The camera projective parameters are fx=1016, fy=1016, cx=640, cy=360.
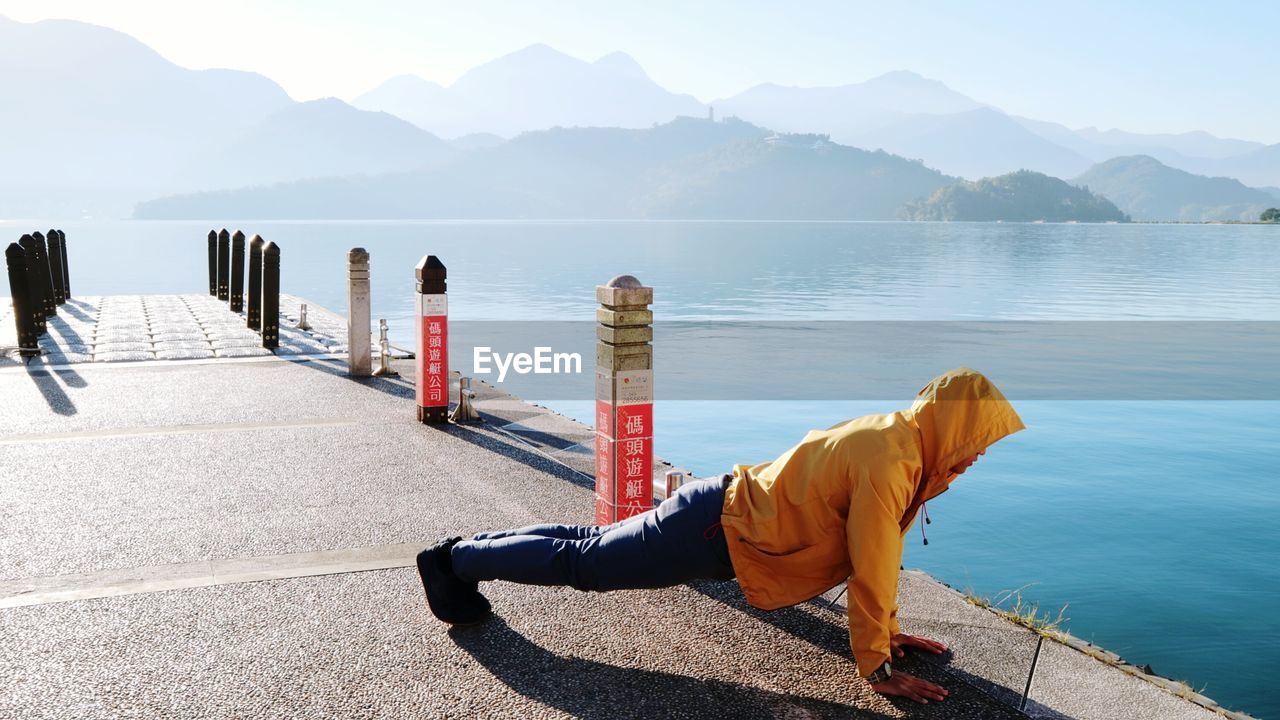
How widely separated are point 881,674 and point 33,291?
13312 millimetres

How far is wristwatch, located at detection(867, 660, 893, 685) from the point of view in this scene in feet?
12.0

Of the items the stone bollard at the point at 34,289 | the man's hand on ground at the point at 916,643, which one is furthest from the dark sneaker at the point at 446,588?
the stone bollard at the point at 34,289

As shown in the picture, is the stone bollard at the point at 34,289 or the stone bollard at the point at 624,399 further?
the stone bollard at the point at 34,289

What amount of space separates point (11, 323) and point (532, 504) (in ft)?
47.1

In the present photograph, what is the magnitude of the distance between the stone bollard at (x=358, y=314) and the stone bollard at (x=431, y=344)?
→ 228 cm

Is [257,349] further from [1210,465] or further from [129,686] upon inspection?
[1210,465]

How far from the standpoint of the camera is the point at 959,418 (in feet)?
11.1

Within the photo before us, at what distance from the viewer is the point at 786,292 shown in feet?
150

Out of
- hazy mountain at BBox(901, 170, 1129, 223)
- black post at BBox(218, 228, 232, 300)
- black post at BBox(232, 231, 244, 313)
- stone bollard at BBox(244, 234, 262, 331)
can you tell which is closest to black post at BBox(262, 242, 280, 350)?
stone bollard at BBox(244, 234, 262, 331)

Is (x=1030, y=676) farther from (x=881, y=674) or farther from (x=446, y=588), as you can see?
(x=446, y=588)

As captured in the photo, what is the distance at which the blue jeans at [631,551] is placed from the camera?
3725mm

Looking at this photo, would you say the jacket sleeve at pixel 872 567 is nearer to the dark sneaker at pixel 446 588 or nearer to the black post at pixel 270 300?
the dark sneaker at pixel 446 588

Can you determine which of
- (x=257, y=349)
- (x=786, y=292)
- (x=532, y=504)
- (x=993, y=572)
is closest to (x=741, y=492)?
(x=532, y=504)

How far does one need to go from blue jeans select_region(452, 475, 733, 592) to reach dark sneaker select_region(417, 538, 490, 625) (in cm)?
16
